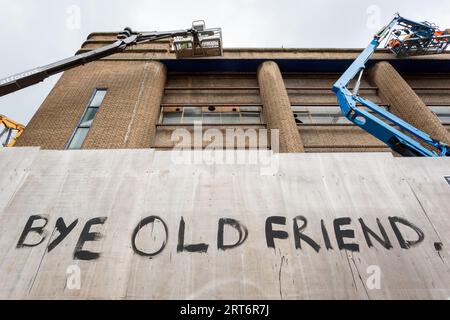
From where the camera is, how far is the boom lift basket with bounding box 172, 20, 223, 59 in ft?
37.5

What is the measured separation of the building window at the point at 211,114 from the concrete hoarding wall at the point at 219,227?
5212mm

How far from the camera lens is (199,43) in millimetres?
11531

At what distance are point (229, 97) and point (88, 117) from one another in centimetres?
571

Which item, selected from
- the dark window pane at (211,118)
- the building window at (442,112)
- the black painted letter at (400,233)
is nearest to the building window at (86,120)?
→ the dark window pane at (211,118)

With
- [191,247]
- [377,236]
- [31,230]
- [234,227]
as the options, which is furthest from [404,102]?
[31,230]

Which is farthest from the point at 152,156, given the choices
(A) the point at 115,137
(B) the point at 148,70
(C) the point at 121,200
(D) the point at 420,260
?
(B) the point at 148,70

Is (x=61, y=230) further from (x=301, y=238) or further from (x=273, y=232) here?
(x=301, y=238)

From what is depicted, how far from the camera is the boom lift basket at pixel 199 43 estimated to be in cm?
1142

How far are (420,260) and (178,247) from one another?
3857 mm

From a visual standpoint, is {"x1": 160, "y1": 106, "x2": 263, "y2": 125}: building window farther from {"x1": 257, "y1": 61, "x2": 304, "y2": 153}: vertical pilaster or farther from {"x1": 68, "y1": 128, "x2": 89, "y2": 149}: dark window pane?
{"x1": 68, "y1": 128, "x2": 89, "y2": 149}: dark window pane

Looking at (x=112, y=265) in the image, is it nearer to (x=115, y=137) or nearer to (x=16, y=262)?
(x=16, y=262)

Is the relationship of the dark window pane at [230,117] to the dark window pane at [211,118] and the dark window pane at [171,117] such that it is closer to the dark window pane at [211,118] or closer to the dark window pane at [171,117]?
the dark window pane at [211,118]

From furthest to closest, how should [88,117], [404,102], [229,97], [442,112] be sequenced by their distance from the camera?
[229,97] → [442,112] → [404,102] → [88,117]

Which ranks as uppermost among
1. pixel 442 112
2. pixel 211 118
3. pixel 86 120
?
pixel 442 112
